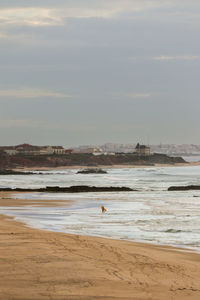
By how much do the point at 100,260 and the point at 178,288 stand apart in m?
2.23

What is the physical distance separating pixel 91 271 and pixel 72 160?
146332mm

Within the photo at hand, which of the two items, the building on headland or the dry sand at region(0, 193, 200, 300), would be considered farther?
the building on headland

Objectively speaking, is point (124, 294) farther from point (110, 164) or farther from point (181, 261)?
point (110, 164)

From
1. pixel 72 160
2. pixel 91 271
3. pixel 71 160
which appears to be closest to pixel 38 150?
pixel 72 160

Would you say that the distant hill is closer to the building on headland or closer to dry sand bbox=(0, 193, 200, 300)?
the building on headland

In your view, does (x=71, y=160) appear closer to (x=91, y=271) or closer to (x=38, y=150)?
(x=38, y=150)

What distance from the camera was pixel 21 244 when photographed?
10.9 m

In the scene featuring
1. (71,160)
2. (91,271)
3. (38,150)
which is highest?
(38,150)

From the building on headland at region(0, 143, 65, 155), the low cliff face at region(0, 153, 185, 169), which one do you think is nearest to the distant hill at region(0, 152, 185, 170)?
the low cliff face at region(0, 153, 185, 169)

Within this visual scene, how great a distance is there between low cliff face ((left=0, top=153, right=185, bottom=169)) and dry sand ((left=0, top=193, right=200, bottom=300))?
389 feet

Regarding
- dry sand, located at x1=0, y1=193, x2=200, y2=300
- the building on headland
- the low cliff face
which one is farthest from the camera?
the building on headland

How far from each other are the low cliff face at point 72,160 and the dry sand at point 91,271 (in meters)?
118

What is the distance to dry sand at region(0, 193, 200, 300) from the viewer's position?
7234 millimetres

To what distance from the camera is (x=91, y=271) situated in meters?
8.44
